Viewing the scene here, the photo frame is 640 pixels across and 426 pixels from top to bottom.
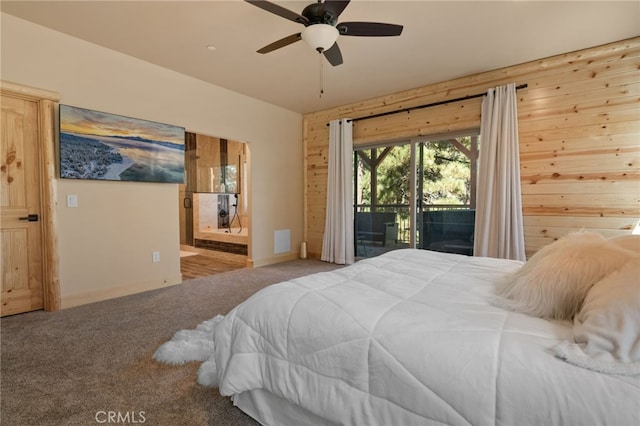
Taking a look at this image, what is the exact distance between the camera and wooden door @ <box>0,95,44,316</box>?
2721 millimetres

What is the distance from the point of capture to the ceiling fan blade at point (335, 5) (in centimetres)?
196

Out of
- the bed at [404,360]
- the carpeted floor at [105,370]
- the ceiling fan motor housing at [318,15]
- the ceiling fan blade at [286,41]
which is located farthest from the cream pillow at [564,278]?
the ceiling fan blade at [286,41]

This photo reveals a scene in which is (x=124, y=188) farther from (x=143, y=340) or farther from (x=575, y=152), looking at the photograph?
(x=575, y=152)

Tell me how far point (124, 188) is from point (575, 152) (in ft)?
16.5

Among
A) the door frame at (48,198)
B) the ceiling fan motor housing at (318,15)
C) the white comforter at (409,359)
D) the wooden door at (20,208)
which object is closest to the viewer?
the white comforter at (409,359)

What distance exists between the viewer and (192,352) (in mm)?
2008

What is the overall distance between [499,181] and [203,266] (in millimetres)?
4551

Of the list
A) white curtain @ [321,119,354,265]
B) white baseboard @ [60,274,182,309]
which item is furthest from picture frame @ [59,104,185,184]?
white curtain @ [321,119,354,265]

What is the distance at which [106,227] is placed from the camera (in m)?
3.23

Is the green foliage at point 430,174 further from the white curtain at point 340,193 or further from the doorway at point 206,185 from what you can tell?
the doorway at point 206,185

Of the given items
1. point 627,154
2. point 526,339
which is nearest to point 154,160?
point 526,339

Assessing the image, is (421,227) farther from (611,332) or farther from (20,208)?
(20,208)

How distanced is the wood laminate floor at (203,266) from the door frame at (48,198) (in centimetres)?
150

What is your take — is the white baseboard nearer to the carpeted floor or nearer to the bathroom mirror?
the carpeted floor
